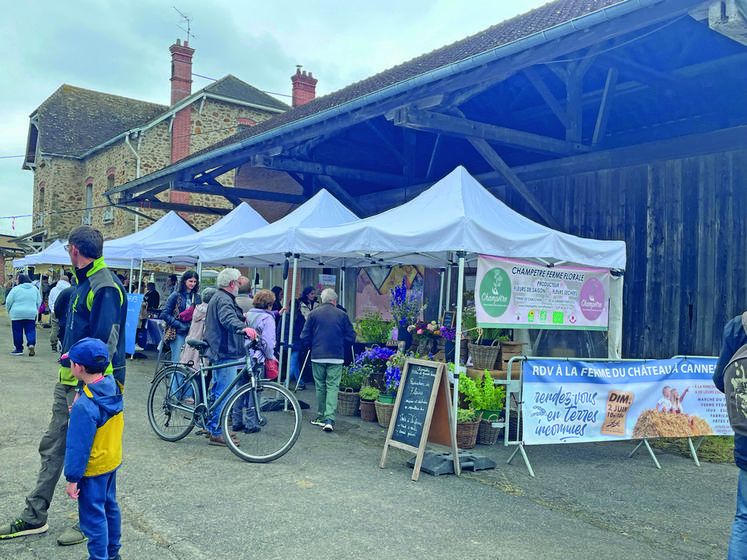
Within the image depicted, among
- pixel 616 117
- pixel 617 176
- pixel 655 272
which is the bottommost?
pixel 655 272

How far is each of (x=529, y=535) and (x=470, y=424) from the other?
220 centimetres

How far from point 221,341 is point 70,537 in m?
2.67

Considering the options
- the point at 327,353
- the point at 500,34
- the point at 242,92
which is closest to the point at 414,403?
the point at 327,353

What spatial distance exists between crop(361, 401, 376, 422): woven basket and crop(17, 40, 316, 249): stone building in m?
15.3

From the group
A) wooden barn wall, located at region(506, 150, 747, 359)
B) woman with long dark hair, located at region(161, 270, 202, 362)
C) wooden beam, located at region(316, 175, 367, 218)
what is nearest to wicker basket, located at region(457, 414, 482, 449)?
wooden barn wall, located at region(506, 150, 747, 359)

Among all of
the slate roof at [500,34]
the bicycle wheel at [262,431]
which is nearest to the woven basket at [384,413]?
the bicycle wheel at [262,431]

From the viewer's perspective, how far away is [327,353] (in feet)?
23.3

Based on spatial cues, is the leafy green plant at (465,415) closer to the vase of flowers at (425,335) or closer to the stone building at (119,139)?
the vase of flowers at (425,335)

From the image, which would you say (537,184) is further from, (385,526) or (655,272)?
(385,526)

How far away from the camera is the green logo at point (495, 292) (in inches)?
250

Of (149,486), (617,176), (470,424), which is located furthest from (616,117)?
(149,486)

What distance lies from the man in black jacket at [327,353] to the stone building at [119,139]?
15.2 metres

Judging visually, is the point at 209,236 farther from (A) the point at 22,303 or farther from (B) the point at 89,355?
(B) the point at 89,355

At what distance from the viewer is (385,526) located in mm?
4262
